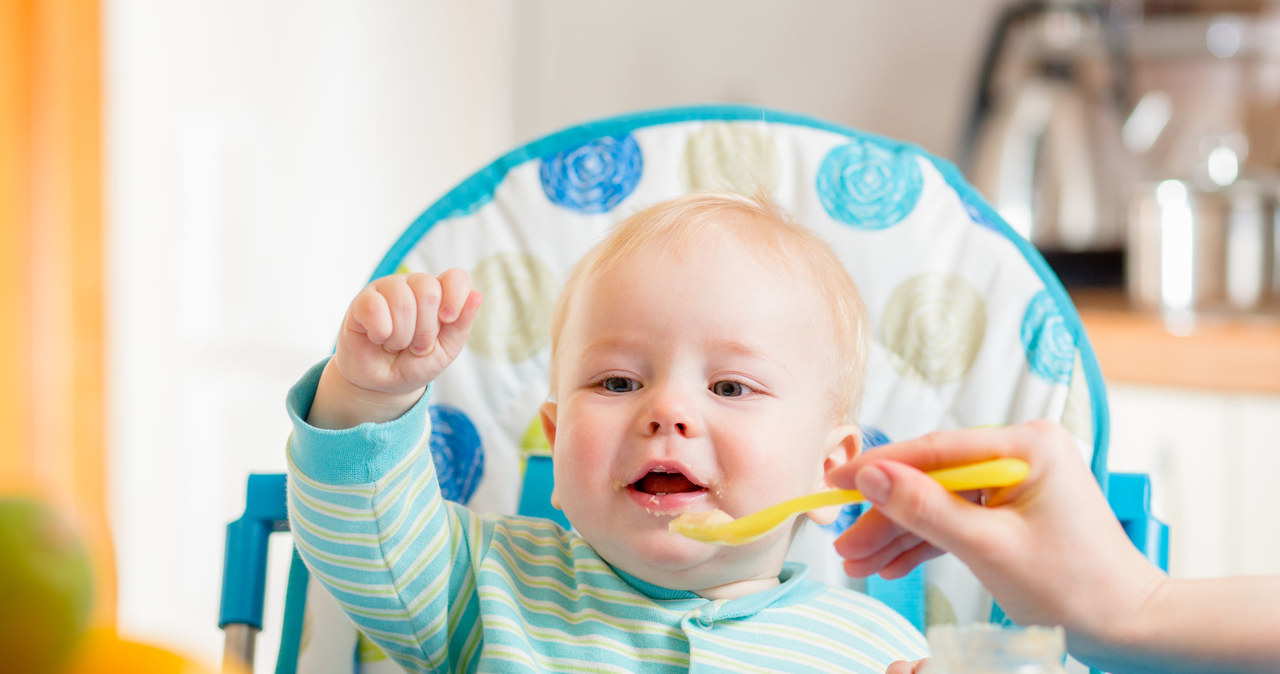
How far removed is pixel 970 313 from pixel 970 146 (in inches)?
40.1

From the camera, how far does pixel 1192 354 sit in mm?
1362

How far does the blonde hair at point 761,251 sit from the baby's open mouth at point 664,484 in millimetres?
139

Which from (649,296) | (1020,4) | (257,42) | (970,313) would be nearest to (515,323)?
(649,296)

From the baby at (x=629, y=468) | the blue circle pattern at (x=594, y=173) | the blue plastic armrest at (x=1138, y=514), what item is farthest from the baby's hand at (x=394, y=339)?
the blue plastic armrest at (x=1138, y=514)

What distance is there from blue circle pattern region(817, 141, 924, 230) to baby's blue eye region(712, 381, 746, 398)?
0.84 feet

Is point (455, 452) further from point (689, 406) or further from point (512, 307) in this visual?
point (689, 406)

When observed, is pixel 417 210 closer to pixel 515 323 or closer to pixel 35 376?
pixel 35 376

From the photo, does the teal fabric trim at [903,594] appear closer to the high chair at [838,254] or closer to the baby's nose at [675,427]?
the high chair at [838,254]

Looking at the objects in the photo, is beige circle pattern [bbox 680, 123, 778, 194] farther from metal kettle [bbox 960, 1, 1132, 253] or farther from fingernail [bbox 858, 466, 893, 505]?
metal kettle [bbox 960, 1, 1132, 253]

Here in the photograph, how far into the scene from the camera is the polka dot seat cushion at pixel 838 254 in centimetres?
84

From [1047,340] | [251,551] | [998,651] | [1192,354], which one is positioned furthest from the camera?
[1192,354]

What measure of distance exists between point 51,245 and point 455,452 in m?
1.12

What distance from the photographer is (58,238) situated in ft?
5.47

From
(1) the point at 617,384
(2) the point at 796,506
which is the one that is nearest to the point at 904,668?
(2) the point at 796,506
